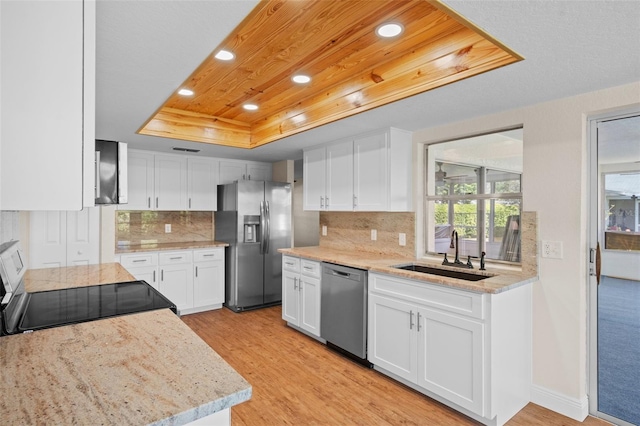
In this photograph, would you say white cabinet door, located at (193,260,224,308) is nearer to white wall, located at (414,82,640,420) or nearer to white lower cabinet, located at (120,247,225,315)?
white lower cabinet, located at (120,247,225,315)

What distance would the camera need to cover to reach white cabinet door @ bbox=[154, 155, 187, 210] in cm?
466

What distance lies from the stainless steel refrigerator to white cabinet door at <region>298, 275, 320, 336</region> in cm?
118

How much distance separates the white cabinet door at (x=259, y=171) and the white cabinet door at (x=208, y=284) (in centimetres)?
146

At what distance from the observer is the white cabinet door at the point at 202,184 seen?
4.91 m

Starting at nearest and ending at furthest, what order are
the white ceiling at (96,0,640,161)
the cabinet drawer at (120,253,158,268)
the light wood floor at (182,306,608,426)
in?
the white ceiling at (96,0,640,161), the light wood floor at (182,306,608,426), the cabinet drawer at (120,253,158,268)


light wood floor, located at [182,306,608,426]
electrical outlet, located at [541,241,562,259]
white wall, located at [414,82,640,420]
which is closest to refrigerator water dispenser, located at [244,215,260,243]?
light wood floor, located at [182,306,608,426]

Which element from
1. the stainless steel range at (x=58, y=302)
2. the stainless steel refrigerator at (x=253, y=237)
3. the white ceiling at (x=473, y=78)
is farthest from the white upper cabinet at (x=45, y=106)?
the stainless steel refrigerator at (x=253, y=237)

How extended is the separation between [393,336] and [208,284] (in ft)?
9.41

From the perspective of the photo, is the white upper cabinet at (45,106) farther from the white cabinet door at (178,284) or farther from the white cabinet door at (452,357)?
the white cabinet door at (178,284)

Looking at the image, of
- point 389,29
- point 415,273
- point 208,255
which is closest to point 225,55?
point 389,29

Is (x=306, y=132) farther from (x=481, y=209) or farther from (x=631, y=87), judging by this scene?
(x=631, y=87)

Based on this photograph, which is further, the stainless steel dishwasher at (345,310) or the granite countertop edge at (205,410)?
the stainless steel dishwasher at (345,310)

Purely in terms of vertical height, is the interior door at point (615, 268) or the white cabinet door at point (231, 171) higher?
the white cabinet door at point (231, 171)

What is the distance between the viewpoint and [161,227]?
4.95 metres
